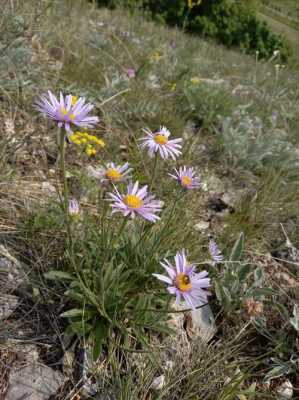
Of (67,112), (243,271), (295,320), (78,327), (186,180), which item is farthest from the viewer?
(243,271)

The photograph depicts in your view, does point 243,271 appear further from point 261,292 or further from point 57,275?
point 57,275

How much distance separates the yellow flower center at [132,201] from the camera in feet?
4.07

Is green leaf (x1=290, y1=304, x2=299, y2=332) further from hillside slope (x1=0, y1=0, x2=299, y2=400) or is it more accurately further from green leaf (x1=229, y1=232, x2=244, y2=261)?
green leaf (x1=229, y1=232, x2=244, y2=261)

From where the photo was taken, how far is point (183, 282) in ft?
4.03

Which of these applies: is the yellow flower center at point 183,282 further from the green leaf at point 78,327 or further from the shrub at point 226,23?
the shrub at point 226,23

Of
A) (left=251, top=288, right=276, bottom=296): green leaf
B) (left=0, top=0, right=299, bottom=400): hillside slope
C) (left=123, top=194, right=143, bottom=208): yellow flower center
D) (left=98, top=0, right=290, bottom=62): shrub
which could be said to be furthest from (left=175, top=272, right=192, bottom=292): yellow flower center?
(left=98, top=0, right=290, bottom=62): shrub

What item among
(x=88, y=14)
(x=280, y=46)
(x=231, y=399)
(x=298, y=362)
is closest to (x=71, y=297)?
(x=231, y=399)

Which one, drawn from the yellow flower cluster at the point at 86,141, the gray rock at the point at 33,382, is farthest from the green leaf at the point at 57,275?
the yellow flower cluster at the point at 86,141

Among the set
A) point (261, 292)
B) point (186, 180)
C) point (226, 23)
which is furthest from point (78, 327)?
point (226, 23)

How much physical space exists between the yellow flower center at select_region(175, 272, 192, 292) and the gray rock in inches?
21.8

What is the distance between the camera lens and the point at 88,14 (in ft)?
16.8

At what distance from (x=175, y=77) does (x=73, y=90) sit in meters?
1.68

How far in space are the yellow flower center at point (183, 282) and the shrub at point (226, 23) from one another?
1213cm

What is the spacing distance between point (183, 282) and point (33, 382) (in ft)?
2.03
